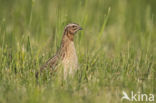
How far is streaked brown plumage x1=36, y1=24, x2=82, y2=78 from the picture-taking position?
8703 mm

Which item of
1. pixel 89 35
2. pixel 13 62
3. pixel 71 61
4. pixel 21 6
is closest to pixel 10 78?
pixel 13 62

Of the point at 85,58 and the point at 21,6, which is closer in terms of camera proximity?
the point at 85,58

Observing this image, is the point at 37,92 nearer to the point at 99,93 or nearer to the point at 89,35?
the point at 99,93

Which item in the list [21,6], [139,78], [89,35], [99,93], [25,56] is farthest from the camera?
[21,6]

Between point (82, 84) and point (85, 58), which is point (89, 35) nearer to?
point (85, 58)

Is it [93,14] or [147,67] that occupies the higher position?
[93,14]

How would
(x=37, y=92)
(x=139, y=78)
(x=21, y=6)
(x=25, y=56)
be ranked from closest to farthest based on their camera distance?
(x=37, y=92), (x=139, y=78), (x=25, y=56), (x=21, y=6)

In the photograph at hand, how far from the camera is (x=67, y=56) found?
888 cm

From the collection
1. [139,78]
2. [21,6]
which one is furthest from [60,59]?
[21,6]

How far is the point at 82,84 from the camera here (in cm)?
799

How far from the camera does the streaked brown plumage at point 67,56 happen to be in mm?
8703

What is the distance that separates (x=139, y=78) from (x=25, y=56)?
2403 millimetres

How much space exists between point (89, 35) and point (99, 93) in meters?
6.35

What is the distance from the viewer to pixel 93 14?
53.1 ft
